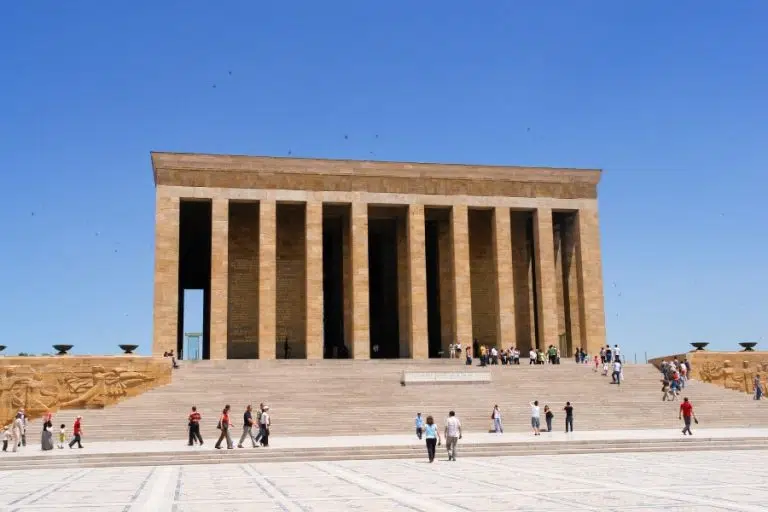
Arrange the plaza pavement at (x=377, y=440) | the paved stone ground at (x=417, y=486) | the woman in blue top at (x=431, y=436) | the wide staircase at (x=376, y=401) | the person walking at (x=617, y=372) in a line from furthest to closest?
1. the person walking at (x=617, y=372)
2. the wide staircase at (x=376, y=401)
3. the plaza pavement at (x=377, y=440)
4. the woman in blue top at (x=431, y=436)
5. the paved stone ground at (x=417, y=486)

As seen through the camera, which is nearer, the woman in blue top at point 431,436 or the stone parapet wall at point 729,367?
the woman in blue top at point 431,436

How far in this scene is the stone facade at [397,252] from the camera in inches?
1373

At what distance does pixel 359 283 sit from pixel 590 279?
10723mm

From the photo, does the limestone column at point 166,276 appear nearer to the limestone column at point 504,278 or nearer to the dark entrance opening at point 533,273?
the limestone column at point 504,278

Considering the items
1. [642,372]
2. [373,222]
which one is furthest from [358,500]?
[373,222]

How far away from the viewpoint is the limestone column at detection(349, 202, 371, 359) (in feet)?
116

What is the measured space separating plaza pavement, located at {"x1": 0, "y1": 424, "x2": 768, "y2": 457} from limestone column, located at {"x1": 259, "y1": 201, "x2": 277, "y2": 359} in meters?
11.8

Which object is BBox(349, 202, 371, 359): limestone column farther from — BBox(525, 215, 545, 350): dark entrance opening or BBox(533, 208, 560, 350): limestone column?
BBox(525, 215, 545, 350): dark entrance opening

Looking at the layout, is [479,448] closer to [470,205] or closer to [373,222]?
[470,205]

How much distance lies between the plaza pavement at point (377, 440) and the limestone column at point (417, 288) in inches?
514

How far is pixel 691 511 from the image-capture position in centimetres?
930

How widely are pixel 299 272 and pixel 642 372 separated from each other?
53.7 ft

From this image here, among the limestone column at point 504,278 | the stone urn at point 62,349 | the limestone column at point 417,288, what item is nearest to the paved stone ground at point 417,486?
the stone urn at point 62,349

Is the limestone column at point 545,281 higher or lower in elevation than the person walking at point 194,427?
higher
